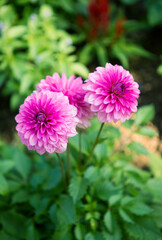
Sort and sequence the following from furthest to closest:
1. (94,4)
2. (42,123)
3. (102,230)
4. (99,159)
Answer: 1. (94,4)
2. (99,159)
3. (102,230)
4. (42,123)

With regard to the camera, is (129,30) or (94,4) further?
(129,30)

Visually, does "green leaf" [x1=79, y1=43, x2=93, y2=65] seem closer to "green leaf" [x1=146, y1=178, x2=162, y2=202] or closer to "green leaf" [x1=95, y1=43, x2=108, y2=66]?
"green leaf" [x1=95, y1=43, x2=108, y2=66]

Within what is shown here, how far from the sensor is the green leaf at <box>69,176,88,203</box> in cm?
135

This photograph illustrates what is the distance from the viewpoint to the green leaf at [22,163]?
1.95 meters

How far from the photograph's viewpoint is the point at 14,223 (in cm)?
175

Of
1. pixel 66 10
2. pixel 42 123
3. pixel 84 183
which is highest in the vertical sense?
pixel 66 10

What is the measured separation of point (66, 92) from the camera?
1.18 metres

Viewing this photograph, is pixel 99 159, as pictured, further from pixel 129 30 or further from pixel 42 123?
pixel 129 30

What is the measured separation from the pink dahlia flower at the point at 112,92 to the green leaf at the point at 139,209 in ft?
2.51

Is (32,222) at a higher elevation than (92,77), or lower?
lower

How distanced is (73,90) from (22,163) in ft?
3.33

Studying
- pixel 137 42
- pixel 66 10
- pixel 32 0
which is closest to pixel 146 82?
pixel 137 42

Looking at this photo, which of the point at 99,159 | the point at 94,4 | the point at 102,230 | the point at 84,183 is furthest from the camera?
the point at 94,4

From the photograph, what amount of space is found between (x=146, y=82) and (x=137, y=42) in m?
0.70
